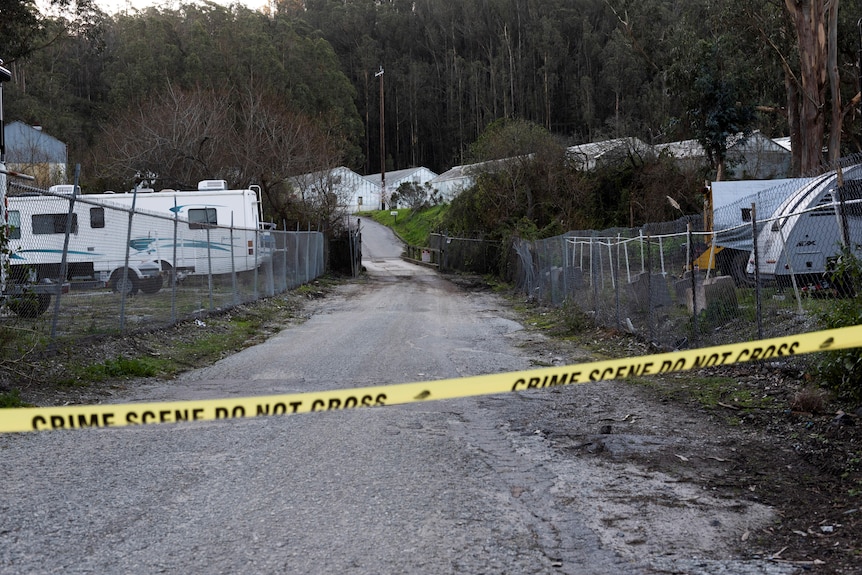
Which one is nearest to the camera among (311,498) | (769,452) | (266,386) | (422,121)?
(311,498)

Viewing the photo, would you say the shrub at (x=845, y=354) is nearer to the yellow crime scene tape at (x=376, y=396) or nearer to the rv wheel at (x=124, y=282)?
the yellow crime scene tape at (x=376, y=396)

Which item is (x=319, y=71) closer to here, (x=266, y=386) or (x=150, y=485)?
(x=266, y=386)

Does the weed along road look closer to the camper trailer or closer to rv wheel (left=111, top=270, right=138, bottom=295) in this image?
rv wheel (left=111, top=270, right=138, bottom=295)

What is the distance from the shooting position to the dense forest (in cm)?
3030

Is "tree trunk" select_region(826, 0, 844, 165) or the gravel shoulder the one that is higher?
"tree trunk" select_region(826, 0, 844, 165)

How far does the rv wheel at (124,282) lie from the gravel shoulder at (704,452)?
3.17 ft

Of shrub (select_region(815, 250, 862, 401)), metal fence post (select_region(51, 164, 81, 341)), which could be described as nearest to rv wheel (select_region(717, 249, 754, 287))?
shrub (select_region(815, 250, 862, 401))

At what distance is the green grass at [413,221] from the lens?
65938 mm

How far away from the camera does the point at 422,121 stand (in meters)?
101

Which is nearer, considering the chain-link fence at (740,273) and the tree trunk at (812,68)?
the chain-link fence at (740,273)

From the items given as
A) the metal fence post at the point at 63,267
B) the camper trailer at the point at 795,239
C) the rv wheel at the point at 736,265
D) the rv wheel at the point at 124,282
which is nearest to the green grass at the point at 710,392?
the camper trailer at the point at 795,239

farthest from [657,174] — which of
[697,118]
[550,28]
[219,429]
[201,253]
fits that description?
[550,28]

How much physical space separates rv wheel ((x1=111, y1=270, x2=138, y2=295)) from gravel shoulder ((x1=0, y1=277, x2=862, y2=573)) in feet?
3.17

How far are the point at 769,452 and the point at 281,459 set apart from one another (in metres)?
3.68
